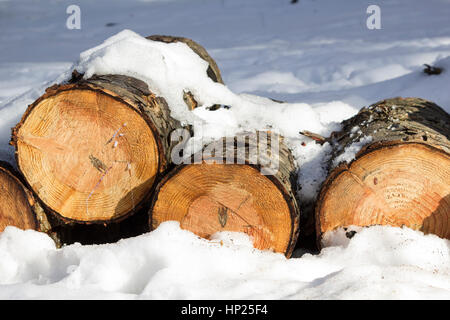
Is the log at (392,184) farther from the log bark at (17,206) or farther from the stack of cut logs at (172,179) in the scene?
the log bark at (17,206)

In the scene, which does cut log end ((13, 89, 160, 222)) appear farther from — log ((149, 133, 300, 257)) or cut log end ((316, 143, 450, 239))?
cut log end ((316, 143, 450, 239))

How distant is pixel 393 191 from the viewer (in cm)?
192

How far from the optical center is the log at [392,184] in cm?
187

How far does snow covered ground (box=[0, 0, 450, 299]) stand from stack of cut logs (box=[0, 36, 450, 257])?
0.08 m

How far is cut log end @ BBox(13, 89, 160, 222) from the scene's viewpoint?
1.99 m

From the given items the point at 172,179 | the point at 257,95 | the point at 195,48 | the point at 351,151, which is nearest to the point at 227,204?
the point at 172,179

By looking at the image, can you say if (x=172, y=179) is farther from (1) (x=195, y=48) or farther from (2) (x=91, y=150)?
(1) (x=195, y=48)

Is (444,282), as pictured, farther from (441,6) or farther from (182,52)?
(441,6)

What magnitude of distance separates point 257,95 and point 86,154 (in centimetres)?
264

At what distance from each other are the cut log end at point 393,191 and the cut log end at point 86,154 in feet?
2.44

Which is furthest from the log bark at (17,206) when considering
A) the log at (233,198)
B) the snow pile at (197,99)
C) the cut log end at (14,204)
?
the log at (233,198)

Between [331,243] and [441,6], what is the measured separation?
6.19m

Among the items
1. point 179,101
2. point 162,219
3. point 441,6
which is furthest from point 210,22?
point 162,219

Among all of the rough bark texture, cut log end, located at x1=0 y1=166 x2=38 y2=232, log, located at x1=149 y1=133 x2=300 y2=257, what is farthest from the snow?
cut log end, located at x1=0 y1=166 x2=38 y2=232
